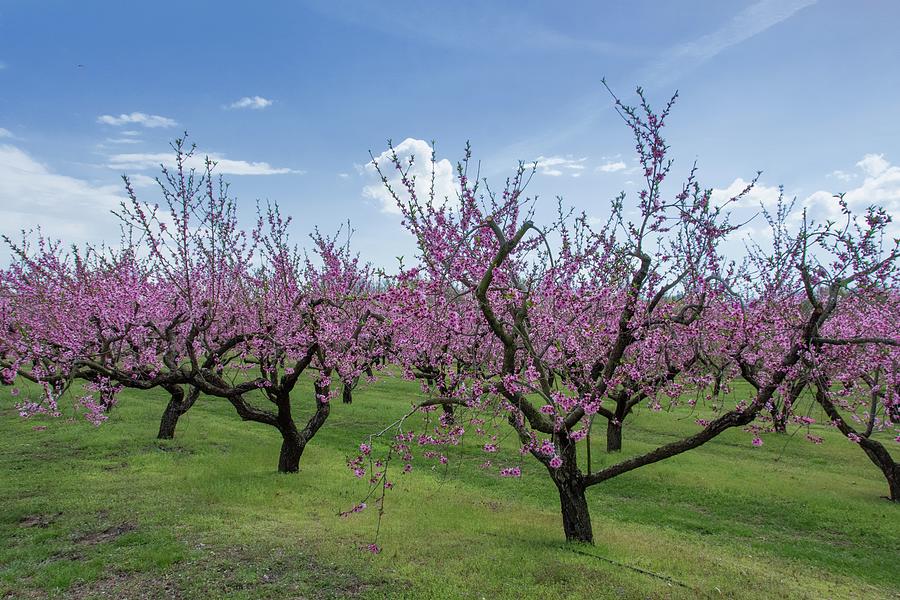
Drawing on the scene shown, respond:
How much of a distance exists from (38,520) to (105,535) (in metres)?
2.22

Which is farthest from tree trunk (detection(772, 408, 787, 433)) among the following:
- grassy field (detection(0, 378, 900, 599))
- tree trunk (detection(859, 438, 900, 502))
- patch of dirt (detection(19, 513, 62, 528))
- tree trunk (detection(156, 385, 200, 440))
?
tree trunk (detection(156, 385, 200, 440))

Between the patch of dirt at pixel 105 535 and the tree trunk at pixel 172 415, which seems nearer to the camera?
the patch of dirt at pixel 105 535

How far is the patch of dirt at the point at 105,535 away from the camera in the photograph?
398 inches

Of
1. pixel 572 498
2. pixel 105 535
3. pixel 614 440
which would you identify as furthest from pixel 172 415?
pixel 614 440

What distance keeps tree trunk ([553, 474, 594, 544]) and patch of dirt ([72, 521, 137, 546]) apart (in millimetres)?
8441

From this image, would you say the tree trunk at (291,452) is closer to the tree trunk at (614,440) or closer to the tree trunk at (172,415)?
the tree trunk at (172,415)

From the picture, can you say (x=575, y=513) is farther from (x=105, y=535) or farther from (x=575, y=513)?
(x=105, y=535)

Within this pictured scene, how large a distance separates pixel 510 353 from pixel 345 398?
20542 millimetres

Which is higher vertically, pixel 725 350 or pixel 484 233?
pixel 484 233

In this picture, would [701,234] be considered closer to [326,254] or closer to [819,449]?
[326,254]

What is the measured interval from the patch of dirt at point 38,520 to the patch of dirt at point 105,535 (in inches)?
55.6

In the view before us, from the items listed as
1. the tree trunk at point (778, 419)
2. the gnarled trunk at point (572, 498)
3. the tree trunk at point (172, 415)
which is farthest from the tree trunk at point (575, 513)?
the tree trunk at point (172, 415)

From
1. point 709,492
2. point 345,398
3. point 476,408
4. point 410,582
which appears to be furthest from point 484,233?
point 345,398

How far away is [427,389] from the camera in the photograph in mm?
11492
